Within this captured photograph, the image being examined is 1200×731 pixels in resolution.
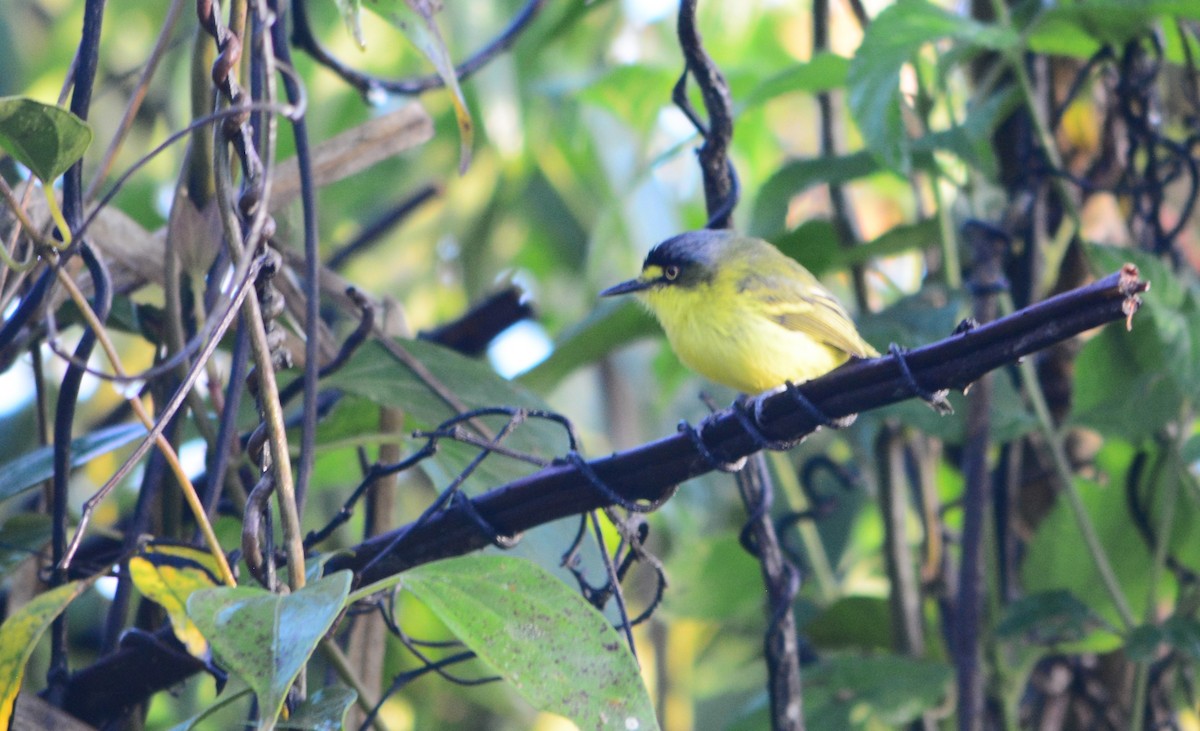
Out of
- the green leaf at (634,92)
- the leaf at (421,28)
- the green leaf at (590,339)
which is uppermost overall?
the green leaf at (634,92)

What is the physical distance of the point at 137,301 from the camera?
74.9 inches

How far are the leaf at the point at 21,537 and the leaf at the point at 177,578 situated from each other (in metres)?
0.52

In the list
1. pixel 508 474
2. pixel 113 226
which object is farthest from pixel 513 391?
pixel 113 226

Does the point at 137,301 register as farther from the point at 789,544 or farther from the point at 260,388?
the point at 789,544

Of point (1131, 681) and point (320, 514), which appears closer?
point (1131, 681)

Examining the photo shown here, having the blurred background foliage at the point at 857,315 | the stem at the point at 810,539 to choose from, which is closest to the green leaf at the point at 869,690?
the blurred background foliage at the point at 857,315

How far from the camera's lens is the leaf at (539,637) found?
1.12 meters

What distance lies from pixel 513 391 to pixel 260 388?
2.46ft

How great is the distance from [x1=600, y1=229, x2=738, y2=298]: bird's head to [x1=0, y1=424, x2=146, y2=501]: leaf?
35.6 inches

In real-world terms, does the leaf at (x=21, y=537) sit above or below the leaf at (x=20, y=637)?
above

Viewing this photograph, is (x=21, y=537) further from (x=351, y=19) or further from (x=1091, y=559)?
(x=1091, y=559)

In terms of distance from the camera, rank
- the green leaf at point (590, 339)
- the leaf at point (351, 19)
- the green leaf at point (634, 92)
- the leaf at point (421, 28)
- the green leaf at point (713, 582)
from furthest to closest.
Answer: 1. the green leaf at point (634, 92)
2. the green leaf at point (713, 582)
3. the green leaf at point (590, 339)
4. the leaf at point (421, 28)
5. the leaf at point (351, 19)

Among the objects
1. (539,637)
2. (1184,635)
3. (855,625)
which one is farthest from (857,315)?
(539,637)

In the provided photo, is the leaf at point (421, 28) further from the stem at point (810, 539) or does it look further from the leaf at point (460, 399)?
the stem at point (810, 539)
